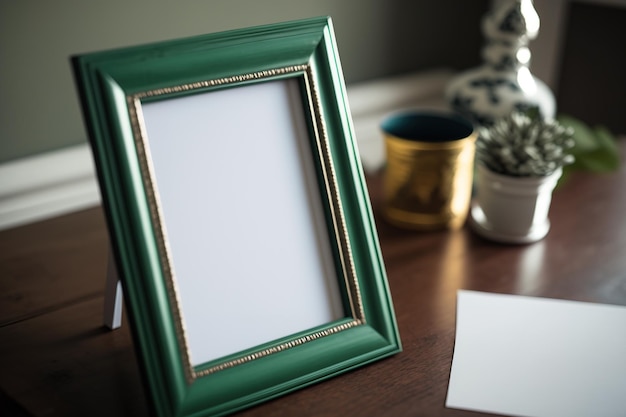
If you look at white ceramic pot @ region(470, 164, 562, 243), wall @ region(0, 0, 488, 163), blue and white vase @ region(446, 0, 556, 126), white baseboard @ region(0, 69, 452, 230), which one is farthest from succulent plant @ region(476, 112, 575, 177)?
wall @ region(0, 0, 488, 163)

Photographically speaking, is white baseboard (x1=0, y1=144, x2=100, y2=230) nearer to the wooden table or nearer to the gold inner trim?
the wooden table

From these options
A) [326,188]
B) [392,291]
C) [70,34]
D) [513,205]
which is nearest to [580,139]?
[513,205]

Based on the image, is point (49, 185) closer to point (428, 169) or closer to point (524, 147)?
point (428, 169)

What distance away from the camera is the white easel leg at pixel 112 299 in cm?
68

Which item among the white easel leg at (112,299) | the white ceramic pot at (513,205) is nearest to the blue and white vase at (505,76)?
the white ceramic pot at (513,205)

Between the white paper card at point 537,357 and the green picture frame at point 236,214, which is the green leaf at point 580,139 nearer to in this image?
the white paper card at point 537,357

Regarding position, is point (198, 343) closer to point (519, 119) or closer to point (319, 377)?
point (319, 377)

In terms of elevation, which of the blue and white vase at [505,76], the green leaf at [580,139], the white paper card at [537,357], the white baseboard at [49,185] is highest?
the blue and white vase at [505,76]

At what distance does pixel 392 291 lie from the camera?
0.80m

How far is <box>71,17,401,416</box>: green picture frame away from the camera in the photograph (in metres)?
0.56

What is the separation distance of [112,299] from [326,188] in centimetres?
22

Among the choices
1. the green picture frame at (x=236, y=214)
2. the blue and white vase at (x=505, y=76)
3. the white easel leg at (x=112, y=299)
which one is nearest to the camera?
the green picture frame at (x=236, y=214)

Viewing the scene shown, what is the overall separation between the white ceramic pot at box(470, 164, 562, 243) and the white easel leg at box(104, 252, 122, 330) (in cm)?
43

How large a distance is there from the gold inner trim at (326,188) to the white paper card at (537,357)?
12 centimetres
